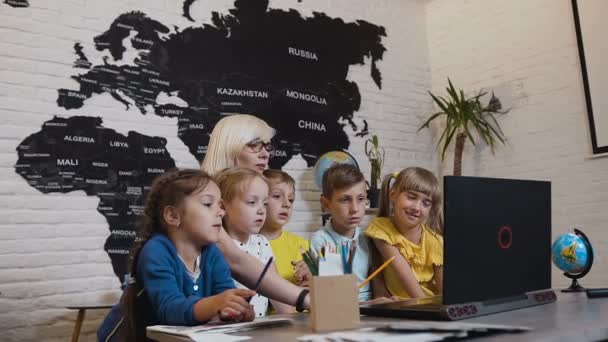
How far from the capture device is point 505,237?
1.17 metres

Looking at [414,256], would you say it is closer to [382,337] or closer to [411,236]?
[411,236]

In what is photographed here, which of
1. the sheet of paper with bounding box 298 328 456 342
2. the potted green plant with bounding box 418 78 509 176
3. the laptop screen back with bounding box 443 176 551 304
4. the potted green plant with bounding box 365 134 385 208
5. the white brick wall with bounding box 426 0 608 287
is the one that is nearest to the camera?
the sheet of paper with bounding box 298 328 456 342

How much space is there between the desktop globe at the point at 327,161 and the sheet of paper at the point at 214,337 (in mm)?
2810

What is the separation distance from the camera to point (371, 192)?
12.7ft

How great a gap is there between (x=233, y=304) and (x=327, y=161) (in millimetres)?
2660

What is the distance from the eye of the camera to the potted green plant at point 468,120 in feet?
13.7

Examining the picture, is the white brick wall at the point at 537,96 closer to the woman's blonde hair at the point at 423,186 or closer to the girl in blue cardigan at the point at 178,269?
the woman's blonde hair at the point at 423,186

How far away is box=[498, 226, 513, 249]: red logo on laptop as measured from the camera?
115 centimetres

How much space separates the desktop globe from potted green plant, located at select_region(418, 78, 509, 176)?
90cm

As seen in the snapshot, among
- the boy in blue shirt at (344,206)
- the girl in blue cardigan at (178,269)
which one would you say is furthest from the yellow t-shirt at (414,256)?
the girl in blue cardigan at (178,269)

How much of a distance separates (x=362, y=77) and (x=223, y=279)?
10.2ft

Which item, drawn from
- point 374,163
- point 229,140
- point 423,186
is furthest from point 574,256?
point 374,163

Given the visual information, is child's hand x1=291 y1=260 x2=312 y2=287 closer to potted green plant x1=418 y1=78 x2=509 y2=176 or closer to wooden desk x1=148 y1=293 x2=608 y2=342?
wooden desk x1=148 y1=293 x2=608 y2=342

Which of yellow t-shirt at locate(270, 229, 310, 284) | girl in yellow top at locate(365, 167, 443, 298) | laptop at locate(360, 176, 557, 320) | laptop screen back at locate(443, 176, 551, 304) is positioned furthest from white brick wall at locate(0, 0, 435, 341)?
laptop screen back at locate(443, 176, 551, 304)
